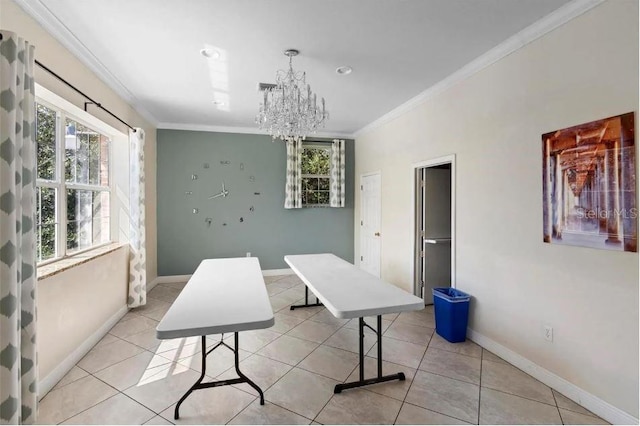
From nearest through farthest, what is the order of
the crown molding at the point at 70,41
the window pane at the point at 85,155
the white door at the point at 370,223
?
the crown molding at the point at 70,41 < the window pane at the point at 85,155 < the white door at the point at 370,223

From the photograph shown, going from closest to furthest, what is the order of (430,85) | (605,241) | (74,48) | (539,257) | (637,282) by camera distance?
(637,282) → (605,241) → (539,257) → (74,48) → (430,85)

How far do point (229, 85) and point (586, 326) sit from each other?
3.93 meters

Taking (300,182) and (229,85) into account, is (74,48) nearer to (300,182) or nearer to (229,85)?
(229,85)

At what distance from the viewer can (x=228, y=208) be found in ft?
18.0

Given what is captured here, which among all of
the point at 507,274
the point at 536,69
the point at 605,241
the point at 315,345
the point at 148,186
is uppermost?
the point at 536,69

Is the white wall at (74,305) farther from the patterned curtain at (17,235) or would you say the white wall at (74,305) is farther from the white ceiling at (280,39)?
the white ceiling at (280,39)

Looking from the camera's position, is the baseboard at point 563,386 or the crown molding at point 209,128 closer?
the baseboard at point 563,386

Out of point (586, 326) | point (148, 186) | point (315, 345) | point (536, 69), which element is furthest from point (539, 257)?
point (148, 186)

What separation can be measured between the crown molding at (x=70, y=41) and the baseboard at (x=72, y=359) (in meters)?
2.58

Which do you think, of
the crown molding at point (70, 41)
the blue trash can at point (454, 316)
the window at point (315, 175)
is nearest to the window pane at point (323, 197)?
the window at point (315, 175)

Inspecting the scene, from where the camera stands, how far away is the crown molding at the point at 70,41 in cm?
206

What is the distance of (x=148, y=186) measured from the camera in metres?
4.76

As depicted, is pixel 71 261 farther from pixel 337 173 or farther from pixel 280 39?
pixel 337 173

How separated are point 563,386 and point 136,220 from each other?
464 cm
